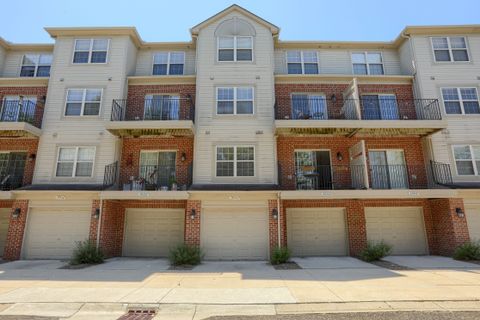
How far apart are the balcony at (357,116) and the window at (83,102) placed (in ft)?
32.1

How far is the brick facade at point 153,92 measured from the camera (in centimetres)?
1491

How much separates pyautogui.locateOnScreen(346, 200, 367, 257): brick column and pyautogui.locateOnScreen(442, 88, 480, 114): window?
23.7ft

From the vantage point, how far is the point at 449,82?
48.3 ft

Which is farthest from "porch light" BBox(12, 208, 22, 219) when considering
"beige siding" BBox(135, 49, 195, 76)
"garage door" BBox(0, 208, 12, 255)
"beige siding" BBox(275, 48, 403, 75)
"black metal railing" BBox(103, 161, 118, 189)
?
"beige siding" BBox(275, 48, 403, 75)

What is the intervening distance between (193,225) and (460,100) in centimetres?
1556

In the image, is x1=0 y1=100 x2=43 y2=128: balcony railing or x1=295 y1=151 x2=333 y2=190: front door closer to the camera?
x1=295 y1=151 x2=333 y2=190: front door

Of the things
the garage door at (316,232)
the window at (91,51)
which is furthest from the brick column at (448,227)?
the window at (91,51)

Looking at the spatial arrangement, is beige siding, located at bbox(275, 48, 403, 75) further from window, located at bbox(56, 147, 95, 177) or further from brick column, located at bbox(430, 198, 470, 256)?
window, located at bbox(56, 147, 95, 177)

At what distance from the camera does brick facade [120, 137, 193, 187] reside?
13949 mm

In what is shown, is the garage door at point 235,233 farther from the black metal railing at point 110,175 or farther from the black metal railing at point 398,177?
the black metal railing at point 398,177

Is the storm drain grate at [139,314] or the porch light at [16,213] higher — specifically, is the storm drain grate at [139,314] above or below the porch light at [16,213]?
below

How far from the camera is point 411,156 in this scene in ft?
46.9

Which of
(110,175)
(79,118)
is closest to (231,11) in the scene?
(79,118)

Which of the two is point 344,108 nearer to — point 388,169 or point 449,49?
point 388,169
